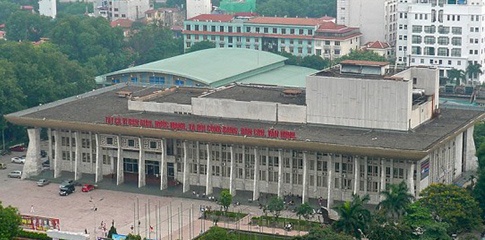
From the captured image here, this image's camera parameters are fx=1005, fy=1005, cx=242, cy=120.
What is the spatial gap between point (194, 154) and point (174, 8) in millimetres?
94698

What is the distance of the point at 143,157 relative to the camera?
72312mm

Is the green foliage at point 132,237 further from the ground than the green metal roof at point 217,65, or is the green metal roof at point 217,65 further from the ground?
the green metal roof at point 217,65

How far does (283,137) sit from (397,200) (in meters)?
10.6

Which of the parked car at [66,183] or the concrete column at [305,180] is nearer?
the concrete column at [305,180]

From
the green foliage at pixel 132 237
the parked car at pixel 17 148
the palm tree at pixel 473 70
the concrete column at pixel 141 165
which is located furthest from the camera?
the palm tree at pixel 473 70

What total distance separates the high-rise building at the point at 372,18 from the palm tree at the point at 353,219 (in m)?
69.4

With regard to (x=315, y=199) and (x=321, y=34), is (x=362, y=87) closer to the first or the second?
(x=315, y=199)

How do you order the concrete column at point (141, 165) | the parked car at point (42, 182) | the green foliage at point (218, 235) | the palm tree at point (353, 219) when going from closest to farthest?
the green foliage at point (218, 235) → the palm tree at point (353, 219) → the concrete column at point (141, 165) → the parked car at point (42, 182)

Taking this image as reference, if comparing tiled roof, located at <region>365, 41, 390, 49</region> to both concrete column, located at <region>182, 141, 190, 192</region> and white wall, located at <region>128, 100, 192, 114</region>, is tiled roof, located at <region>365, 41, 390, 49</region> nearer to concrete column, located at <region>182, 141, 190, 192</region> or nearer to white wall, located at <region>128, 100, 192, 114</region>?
white wall, located at <region>128, 100, 192, 114</region>

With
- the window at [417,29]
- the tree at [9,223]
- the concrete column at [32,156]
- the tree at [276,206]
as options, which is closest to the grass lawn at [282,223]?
the tree at [276,206]

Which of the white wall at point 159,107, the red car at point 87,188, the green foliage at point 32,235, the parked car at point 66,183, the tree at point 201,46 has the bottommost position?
the green foliage at point 32,235

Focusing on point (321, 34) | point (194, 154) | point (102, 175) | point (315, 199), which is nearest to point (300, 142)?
point (315, 199)

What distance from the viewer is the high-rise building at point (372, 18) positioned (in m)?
123

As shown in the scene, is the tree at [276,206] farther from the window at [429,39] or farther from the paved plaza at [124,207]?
the window at [429,39]
